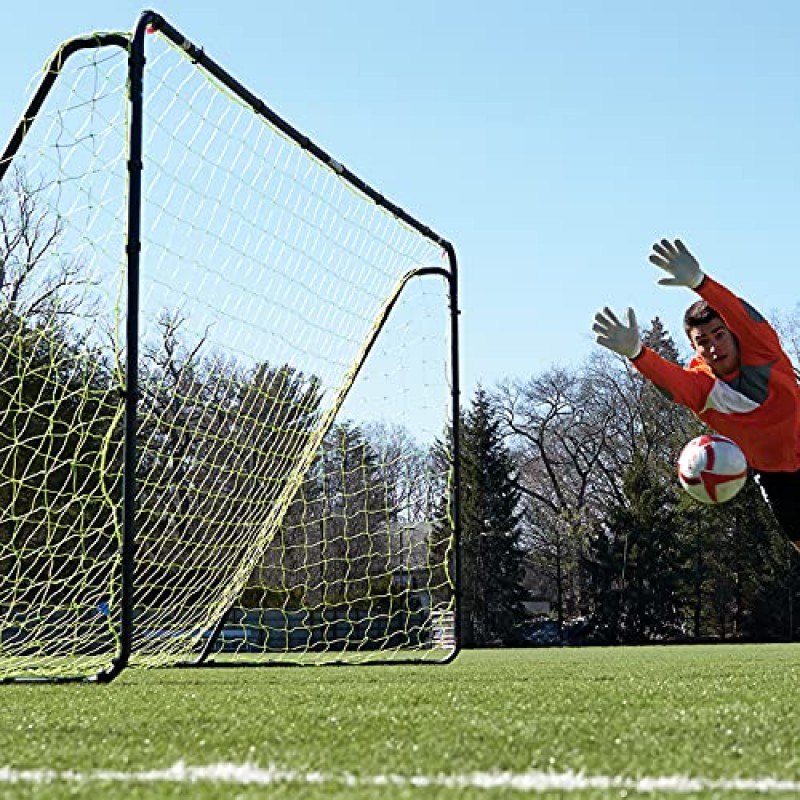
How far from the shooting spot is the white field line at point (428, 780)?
223cm

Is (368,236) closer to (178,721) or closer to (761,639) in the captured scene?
(178,721)

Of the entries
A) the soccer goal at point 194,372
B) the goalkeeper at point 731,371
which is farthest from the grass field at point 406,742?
the goalkeeper at point 731,371

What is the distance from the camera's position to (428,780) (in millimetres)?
2322

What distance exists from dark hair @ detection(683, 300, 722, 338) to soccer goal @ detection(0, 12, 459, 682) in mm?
2539

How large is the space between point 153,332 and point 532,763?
5019 mm

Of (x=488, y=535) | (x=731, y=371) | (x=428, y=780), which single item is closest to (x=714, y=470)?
(x=731, y=371)

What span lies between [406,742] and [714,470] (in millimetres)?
2944

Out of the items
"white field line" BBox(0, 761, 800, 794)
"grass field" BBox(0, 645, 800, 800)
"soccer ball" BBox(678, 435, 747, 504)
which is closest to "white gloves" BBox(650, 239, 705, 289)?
"soccer ball" BBox(678, 435, 747, 504)

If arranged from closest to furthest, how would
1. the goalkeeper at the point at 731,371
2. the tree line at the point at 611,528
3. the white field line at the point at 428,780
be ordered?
the white field line at the point at 428,780 → the goalkeeper at the point at 731,371 → the tree line at the point at 611,528

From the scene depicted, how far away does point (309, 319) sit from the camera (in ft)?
27.2

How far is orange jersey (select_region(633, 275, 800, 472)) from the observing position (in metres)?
5.66

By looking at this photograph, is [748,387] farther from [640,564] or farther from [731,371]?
[640,564]

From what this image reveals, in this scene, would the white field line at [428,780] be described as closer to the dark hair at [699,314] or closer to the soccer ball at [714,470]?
the soccer ball at [714,470]

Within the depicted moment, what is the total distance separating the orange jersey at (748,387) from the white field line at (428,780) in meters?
3.46
